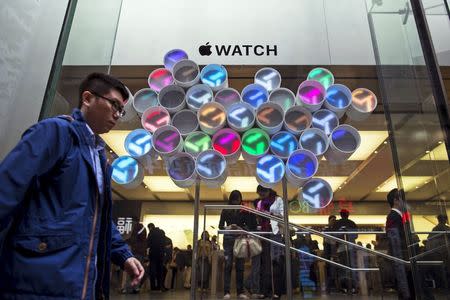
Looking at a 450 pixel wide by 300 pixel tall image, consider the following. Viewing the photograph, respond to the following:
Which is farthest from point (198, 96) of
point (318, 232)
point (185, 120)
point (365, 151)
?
point (365, 151)

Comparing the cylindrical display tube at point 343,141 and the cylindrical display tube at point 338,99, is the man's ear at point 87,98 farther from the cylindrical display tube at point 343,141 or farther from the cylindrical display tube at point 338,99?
the cylindrical display tube at point 338,99

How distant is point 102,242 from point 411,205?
2.30m

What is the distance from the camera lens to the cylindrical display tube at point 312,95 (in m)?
4.01

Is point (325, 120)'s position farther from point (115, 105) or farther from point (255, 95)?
point (115, 105)

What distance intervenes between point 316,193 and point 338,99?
1.01m

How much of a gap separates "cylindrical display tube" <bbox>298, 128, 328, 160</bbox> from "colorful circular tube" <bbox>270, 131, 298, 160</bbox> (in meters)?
0.07

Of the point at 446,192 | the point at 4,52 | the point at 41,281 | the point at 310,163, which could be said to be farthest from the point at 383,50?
the point at 41,281

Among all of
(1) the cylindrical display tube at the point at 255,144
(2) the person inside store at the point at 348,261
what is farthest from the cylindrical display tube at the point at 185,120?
(2) the person inside store at the point at 348,261

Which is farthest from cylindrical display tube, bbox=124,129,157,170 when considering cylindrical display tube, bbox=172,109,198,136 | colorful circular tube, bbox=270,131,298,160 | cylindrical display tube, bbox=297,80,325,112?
cylindrical display tube, bbox=297,80,325,112

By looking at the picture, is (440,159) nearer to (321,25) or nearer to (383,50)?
(383,50)

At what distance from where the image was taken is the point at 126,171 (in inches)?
152

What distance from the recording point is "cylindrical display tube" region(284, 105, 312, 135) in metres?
3.92

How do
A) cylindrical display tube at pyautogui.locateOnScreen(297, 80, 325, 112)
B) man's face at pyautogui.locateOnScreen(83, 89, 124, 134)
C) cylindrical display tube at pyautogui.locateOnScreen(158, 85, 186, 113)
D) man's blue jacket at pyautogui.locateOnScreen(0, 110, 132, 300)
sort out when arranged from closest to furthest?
man's blue jacket at pyautogui.locateOnScreen(0, 110, 132, 300), man's face at pyautogui.locateOnScreen(83, 89, 124, 134), cylindrical display tube at pyautogui.locateOnScreen(297, 80, 325, 112), cylindrical display tube at pyautogui.locateOnScreen(158, 85, 186, 113)

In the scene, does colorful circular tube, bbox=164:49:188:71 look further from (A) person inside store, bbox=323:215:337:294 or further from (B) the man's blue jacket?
(B) the man's blue jacket
